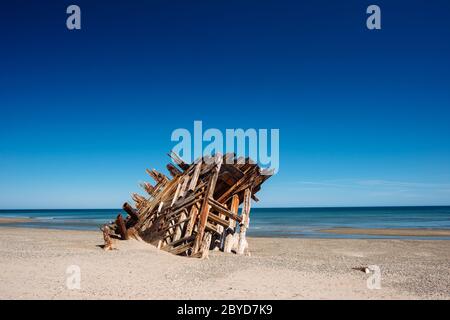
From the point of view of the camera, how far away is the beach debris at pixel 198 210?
13.5 metres

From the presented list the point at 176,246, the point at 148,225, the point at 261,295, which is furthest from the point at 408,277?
the point at 148,225

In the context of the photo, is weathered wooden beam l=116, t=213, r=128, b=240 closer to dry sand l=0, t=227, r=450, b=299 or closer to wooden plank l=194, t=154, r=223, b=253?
dry sand l=0, t=227, r=450, b=299

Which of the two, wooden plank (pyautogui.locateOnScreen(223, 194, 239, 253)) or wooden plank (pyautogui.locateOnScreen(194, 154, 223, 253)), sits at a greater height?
wooden plank (pyautogui.locateOnScreen(194, 154, 223, 253))

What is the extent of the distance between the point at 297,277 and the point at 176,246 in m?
5.05

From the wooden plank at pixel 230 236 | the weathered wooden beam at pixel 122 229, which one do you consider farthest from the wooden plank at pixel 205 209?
the weathered wooden beam at pixel 122 229

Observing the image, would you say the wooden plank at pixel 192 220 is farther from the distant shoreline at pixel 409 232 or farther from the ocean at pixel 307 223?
the distant shoreline at pixel 409 232

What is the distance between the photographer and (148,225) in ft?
50.5

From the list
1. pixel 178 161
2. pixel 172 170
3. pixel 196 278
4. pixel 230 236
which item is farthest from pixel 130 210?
pixel 196 278

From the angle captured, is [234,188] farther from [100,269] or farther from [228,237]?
[100,269]

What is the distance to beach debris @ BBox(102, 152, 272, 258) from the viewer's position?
13.5m

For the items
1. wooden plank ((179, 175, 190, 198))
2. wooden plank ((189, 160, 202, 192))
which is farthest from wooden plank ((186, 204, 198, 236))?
wooden plank ((179, 175, 190, 198))

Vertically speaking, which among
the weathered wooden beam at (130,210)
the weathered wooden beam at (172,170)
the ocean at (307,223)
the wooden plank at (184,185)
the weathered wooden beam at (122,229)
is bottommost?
the ocean at (307,223)

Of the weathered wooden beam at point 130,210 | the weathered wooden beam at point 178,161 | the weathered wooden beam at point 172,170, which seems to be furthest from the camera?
the weathered wooden beam at point 172,170

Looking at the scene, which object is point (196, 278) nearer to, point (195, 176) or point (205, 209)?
point (205, 209)
